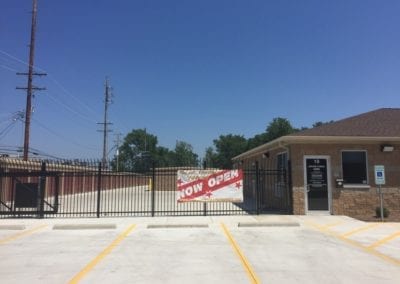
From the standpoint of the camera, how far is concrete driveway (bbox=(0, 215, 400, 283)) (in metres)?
7.76

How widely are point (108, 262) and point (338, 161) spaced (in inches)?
451

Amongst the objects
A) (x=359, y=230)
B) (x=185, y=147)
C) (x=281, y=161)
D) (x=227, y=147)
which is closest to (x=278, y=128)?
(x=227, y=147)

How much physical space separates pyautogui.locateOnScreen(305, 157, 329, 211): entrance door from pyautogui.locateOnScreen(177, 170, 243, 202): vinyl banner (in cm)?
284

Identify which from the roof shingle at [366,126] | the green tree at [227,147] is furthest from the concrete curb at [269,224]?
the green tree at [227,147]

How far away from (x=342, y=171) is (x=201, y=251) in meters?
9.33

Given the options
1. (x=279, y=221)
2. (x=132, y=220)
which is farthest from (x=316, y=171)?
(x=132, y=220)

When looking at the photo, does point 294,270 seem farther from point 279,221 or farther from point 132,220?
point 132,220

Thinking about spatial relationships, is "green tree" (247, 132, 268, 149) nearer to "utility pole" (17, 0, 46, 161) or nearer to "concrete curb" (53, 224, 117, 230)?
"utility pole" (17, 0, 46, 161)

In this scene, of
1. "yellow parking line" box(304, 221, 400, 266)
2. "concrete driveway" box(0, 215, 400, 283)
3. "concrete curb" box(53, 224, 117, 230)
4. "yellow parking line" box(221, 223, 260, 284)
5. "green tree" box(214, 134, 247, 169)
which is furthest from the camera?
"green tree" box(214, 134, 247, 169)

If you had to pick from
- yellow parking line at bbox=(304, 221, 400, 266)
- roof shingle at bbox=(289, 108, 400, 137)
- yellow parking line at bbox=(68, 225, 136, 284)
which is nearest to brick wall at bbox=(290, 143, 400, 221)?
roof shingle at bbox=(289, 108, 400, 137)

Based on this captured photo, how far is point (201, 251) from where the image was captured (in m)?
10.1

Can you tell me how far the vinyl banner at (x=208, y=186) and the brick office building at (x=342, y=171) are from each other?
234cm

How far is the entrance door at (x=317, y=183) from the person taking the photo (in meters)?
17.2

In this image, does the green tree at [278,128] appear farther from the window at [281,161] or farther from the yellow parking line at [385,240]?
the yellow parking line at [385,240]
